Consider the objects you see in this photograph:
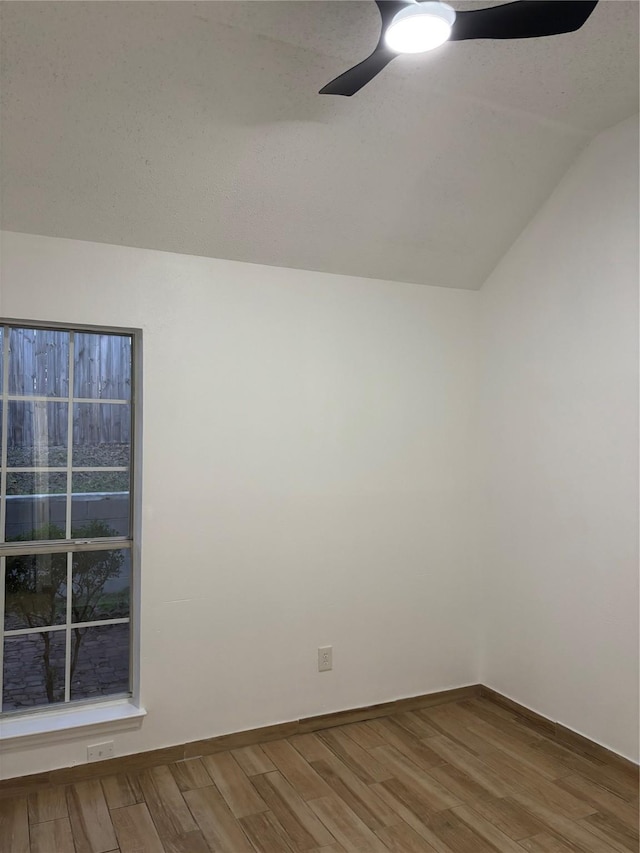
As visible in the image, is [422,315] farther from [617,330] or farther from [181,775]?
[181,775]

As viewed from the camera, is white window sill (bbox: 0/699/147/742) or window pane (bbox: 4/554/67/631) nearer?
white window sill (bbox: 0/699/147/742)

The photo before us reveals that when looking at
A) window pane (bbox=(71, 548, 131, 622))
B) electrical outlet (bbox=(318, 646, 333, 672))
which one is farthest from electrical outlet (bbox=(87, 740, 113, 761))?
electrical outlet (bbox=(318, 646, 333, 672))

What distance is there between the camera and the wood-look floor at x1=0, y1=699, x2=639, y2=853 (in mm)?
2584

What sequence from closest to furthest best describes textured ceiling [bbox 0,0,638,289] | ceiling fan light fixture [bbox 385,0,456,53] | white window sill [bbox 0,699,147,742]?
ceiling fan light fixture [bbox 385,0,456,53] → textured ceiling [bbox 0,0,638,289] → white window sill [bbox 0,699,147,742]

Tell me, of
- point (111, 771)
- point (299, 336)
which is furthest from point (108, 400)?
point (111, 771)

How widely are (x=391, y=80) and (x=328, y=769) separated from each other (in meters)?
2.98

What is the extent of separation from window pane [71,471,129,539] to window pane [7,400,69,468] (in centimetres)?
15

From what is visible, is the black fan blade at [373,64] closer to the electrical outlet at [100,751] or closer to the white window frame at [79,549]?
the white window frame at [79,549]

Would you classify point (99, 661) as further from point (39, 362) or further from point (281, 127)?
point (281, 127)

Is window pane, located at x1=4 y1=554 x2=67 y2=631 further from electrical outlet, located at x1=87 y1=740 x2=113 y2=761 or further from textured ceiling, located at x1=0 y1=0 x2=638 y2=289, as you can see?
textured ceiling, located at x1=0 y1=0 x2=638 y2=289

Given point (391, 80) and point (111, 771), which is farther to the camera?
point (111, 771)

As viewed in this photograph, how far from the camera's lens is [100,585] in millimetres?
3252

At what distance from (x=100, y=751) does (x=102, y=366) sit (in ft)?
5.74

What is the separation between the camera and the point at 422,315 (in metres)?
3.95
